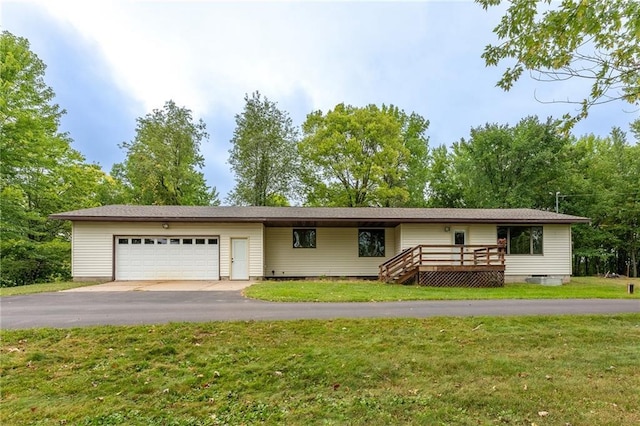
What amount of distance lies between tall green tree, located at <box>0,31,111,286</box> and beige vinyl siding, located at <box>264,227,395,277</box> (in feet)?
36.0

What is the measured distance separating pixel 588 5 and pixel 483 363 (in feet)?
14.0

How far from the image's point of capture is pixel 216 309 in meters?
7.12

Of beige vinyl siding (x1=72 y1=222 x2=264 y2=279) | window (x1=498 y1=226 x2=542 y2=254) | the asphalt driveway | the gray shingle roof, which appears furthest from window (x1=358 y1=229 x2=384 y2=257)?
the asphalt driveway

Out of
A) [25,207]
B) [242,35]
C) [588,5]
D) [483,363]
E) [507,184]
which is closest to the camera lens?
[588,5]

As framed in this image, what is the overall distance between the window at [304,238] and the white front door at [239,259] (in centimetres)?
247

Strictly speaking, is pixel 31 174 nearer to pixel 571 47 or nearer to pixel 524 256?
pixel 571 47

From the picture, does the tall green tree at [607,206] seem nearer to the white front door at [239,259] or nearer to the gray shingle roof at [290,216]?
the gray shingle roof at [290,216]

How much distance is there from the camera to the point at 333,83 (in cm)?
2036

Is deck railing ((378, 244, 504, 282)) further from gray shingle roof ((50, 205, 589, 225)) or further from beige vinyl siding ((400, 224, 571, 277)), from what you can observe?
gray shingle roof ((50, 205, 589, 225))

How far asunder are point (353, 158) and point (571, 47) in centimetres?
2097

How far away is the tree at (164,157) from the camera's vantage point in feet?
76.2

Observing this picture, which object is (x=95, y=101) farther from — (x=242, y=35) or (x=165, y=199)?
(x=242, y=35)

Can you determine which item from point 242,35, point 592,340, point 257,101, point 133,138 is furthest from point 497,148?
point 133,138

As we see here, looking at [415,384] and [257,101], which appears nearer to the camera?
[415,384]
